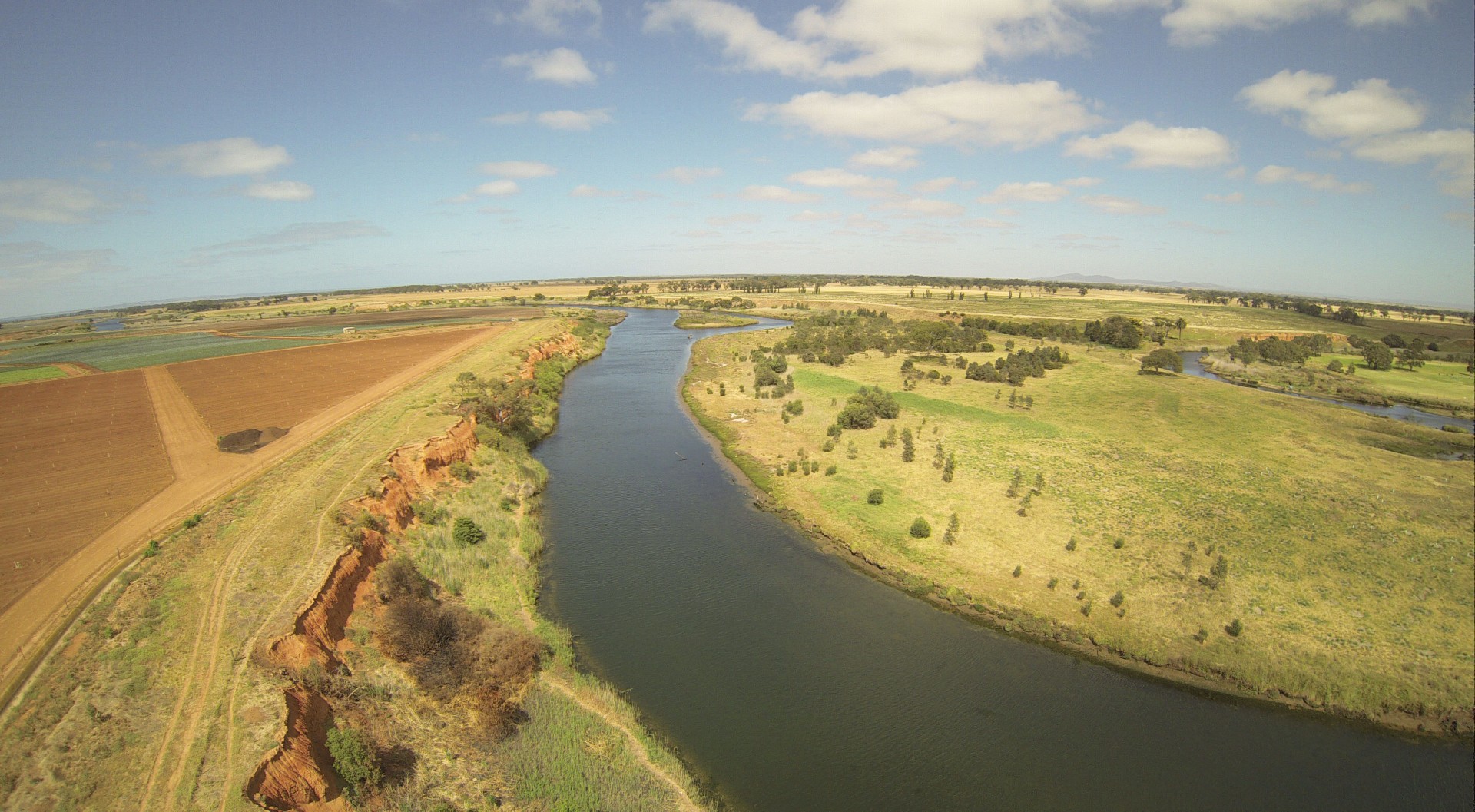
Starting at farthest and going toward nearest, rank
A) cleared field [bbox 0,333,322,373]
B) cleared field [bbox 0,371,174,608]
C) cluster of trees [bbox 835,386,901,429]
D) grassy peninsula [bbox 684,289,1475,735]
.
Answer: cleared field [bbox 0,333,322,373] → cluster of trees [bbox 835,386,901,429] → cleared field [bbox 0,371,174,608] → grassy peninsula [bbox 684,289,1475,735]

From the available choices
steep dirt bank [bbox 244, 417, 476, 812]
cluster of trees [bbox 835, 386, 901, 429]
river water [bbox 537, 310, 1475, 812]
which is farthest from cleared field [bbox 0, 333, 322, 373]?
cluster of trees [bbox 835, 386, 901, 429]

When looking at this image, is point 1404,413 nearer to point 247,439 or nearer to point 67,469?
point 247,439

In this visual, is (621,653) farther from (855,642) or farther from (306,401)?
(306,401)

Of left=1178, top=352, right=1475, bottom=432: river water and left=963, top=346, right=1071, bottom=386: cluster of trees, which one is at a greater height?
left=963, top=346, right=1071, bottom=386: cluster of trees

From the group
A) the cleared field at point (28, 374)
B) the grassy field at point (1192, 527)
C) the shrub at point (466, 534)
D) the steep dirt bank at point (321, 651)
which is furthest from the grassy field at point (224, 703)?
the cleared field at point (28, 374)

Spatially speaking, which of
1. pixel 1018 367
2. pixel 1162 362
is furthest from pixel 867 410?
pixel 1162 362

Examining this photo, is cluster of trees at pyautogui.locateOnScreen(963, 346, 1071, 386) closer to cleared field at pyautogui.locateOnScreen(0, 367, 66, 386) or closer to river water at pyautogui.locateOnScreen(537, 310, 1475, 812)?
river water at pyautogui.locateOnScreen(537, 310, 1475, 812)

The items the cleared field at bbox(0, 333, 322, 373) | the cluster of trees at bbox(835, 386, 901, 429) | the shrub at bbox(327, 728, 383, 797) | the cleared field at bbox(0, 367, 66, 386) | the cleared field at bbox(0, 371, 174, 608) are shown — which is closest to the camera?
the shrub at bbox(327, 728, 383, 797)

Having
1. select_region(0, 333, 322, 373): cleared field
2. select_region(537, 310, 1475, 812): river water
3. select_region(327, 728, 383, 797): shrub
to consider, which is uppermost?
select_region(0, 333, 322, 373): cleared field
